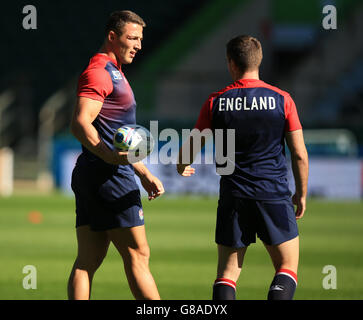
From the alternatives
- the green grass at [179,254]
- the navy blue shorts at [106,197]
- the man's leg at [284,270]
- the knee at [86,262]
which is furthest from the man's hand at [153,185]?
the green grass at [179,254]

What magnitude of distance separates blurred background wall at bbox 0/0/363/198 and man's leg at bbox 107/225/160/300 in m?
24.9

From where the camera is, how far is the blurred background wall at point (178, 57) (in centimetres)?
3183

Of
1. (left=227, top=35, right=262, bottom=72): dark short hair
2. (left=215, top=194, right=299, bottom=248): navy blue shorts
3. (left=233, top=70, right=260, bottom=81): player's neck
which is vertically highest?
(left=227, top=35, right=262, bottom=72): dark short hair

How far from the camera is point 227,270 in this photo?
5422 millimetres

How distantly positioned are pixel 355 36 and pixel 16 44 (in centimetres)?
1489

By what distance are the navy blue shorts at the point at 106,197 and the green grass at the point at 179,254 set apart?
249 centimetres

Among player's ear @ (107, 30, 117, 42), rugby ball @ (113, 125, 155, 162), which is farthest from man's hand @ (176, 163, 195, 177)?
player's ear @ (107, 30, 117, 42)

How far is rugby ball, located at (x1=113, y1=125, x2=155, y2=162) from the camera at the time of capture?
5359mm

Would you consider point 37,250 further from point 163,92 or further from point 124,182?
point 163,92

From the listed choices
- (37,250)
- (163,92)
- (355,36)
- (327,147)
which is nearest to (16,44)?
(163,92)

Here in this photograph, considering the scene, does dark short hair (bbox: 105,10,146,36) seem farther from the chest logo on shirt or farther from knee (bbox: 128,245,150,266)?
knee (bbox: 128,245,150,266)

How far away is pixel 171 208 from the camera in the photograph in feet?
64.0

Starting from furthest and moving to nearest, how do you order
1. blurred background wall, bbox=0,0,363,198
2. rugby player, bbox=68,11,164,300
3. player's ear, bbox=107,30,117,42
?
1. blurred background wall, bbox=0,0,363,198
2. player's ear, bbox=107,30,117,42
3. rugby player, bbox=68,11,164,300

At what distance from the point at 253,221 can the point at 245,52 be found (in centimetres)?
113
